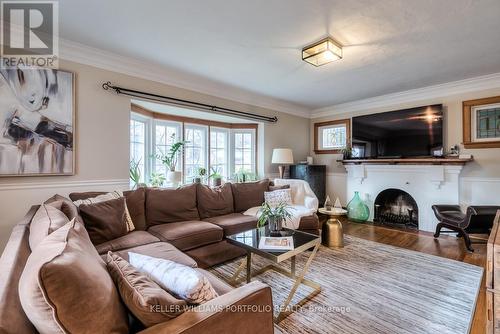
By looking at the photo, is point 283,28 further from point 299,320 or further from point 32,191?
point 32,191

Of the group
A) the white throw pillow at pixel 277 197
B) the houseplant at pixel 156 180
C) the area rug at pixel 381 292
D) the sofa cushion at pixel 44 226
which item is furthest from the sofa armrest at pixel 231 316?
the houseplant at pixel 156 180

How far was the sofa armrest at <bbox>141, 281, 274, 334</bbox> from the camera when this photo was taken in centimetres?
83

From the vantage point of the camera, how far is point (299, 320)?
69.2 inches

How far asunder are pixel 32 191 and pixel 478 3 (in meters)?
4.48

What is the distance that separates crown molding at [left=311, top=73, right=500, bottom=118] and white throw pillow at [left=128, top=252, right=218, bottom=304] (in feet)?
15.6

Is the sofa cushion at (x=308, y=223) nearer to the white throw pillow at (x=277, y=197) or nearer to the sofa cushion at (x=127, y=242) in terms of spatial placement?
the white throw pillow at (x=277, y=197)

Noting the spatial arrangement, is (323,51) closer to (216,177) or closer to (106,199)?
(216,177)

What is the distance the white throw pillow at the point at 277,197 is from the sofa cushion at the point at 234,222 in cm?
53

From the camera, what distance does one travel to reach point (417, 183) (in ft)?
13.5

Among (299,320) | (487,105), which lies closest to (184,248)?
(299,320)

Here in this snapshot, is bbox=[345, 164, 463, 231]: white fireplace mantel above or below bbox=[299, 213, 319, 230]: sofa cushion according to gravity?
above

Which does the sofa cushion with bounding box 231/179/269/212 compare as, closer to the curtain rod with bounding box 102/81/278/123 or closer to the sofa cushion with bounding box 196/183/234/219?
Result: the sofa cushion with bounding box 196/183/234/219

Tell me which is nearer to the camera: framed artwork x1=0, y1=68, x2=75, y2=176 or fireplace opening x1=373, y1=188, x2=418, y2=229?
framed artwork x1=0, y1=68, x2=75, y2=176

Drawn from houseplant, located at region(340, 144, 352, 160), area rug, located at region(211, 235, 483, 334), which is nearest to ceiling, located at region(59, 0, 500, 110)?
houseplant, located at region(340, 144, 352, 160)
